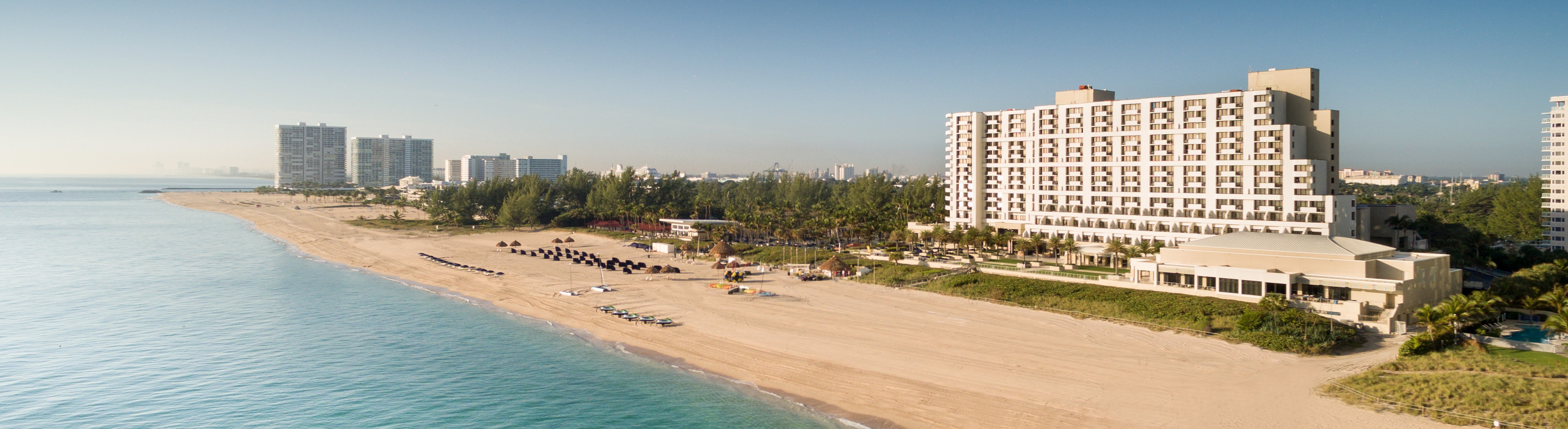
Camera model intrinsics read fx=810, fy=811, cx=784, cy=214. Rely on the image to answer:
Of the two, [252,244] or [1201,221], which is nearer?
[1201,221]

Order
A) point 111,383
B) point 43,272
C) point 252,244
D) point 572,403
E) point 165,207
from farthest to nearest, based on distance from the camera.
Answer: point 165,207
point 252,244
point 43,272
point 111,383
point 572,403

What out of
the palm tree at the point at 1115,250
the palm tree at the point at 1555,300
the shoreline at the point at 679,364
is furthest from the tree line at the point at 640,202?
the palm tree at the point at 1555,300

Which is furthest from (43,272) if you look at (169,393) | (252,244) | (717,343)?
(717,343)

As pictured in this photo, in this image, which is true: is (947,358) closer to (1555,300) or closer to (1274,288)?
(1274,288)

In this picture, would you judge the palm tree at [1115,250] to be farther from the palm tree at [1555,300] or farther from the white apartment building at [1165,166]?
the palm tree at [1555,300]

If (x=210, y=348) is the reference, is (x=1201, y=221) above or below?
above

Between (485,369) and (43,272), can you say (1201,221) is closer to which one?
(485,369)
